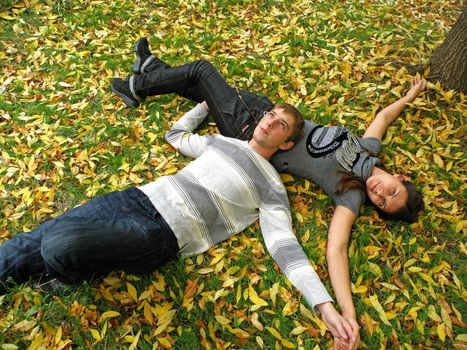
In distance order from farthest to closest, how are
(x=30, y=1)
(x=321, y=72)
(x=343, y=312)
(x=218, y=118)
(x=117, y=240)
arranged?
(x=30, y=1)
(x=321, y=72)
(x=218, y=118)
(x=343, y=312)
(x=117, y=240)

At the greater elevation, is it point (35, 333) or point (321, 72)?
point (321, 72)

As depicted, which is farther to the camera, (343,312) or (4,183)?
(4,183)

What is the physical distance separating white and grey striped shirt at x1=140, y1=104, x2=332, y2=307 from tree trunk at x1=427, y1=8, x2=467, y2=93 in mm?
2394

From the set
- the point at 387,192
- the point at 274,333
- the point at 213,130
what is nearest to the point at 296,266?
the point at 274,333

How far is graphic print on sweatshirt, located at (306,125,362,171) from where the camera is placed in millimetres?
3334

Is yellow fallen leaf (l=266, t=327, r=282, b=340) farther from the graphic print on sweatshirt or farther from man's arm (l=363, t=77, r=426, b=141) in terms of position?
man's arm (l=363, t=77, r=426, b=141)

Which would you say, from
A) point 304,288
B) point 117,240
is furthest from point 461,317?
point 117,240

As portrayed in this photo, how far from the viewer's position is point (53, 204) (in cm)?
342

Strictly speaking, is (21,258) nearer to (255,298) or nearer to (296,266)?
(255,298)

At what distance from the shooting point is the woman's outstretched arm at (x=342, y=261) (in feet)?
9.02

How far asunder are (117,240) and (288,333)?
1.39m

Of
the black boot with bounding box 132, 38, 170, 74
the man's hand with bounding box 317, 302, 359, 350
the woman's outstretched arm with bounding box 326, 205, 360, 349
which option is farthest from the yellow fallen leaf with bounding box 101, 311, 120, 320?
the black boot with bounding box 132, 38, 170, 74

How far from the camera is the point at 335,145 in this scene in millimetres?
3393

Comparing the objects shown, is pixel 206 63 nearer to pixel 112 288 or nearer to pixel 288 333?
pixel 112 288
